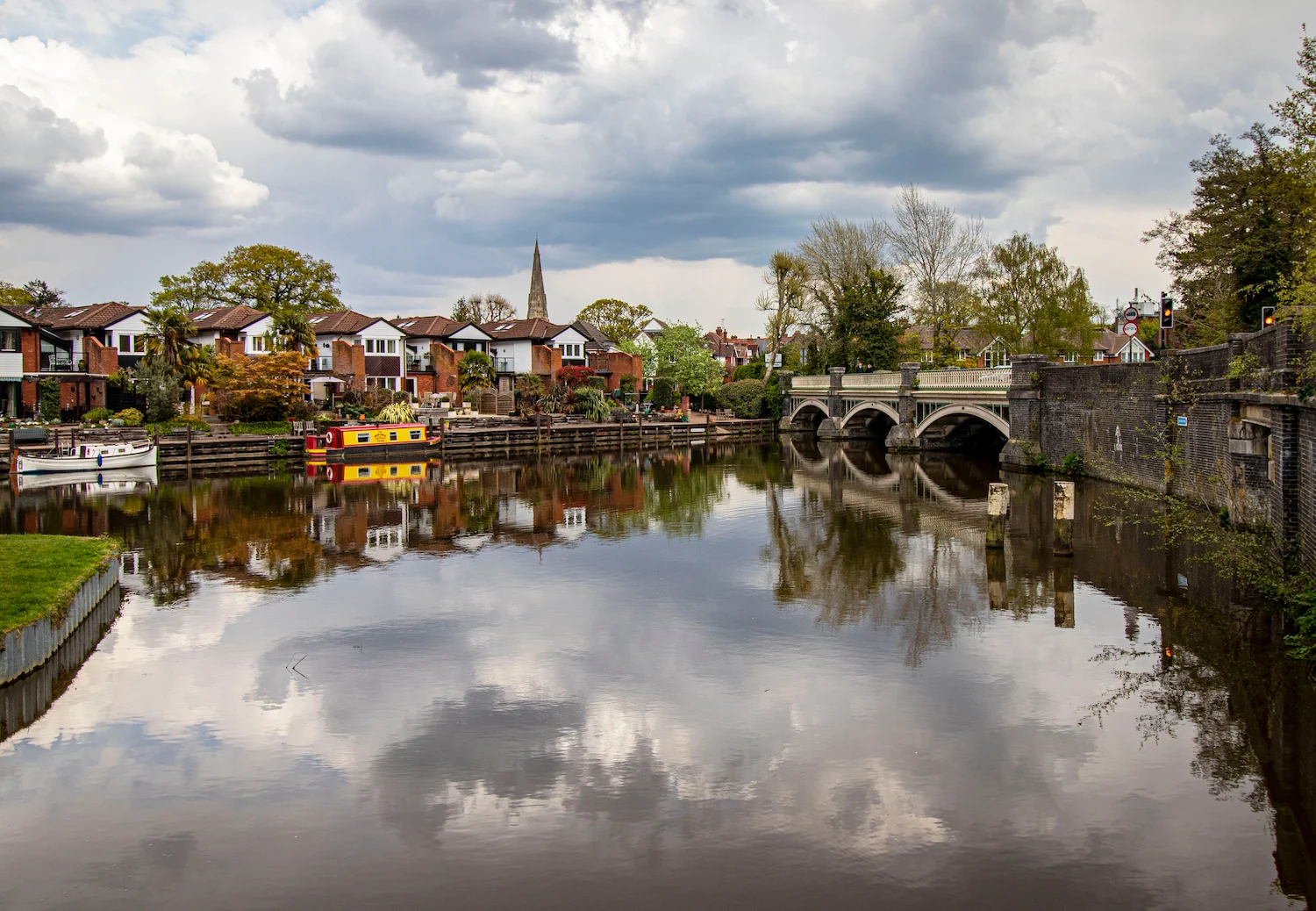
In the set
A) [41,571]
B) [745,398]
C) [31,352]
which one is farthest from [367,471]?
[745,398]

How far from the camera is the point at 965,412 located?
164 feet

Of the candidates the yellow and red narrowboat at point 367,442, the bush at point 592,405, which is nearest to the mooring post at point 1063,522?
the yellow and red narrowboat at point 367,442

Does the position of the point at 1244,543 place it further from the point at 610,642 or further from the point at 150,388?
the point at 150,388

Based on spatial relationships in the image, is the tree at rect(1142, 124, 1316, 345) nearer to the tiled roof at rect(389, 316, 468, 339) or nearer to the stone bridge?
the stone bridge

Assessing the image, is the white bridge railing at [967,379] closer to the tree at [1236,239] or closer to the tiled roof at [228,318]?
the tree at [1236,239]

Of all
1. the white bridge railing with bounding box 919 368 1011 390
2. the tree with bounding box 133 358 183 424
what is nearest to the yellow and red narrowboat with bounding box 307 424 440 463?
the tree with bounding box 133 358 183 424

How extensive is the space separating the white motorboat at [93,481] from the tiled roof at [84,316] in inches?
968

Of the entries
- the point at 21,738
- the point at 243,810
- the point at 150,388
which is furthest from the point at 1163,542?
the point at 150,388

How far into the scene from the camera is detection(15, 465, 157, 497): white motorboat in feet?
139

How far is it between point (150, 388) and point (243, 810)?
5485 centimetres

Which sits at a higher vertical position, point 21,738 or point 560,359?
point 560,359

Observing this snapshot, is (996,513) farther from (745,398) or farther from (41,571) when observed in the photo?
(745,398)

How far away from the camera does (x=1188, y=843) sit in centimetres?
1027

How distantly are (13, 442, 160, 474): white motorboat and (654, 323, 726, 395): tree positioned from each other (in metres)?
48.8
